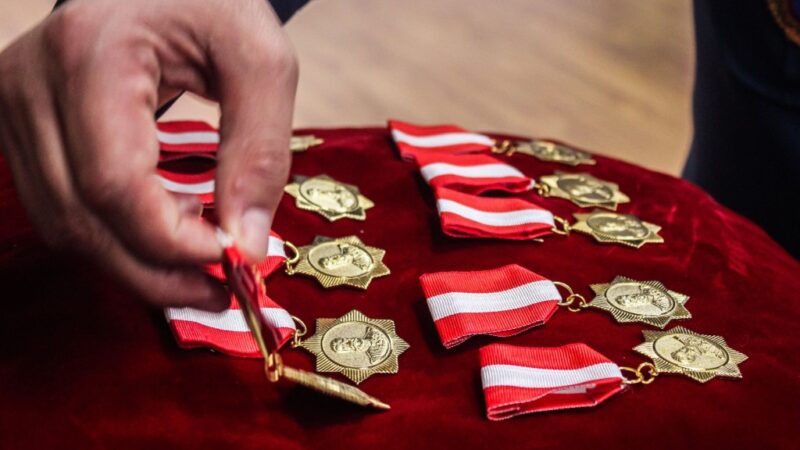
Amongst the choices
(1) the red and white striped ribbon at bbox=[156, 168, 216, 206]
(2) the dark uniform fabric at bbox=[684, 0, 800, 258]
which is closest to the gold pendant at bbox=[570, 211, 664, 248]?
(2) the dark uniform fabric at bbox=[684, 0, 800, 258]

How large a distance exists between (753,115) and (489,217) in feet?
1.43

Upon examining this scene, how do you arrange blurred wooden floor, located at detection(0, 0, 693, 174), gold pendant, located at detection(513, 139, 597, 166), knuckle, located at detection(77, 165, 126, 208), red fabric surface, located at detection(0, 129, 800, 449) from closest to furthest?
knuckle, located at detection(77, 165, 126, 208) < red fabric surface, located at detection(0, 129, 800, 449) < gold pendant, located at detection(513, 139, 597, 166) < blurred wooden floor, located at detection(0, 0, 693, 174)

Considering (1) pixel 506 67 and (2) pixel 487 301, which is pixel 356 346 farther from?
(1) pixel 506 67

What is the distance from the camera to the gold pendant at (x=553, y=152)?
1061 mm

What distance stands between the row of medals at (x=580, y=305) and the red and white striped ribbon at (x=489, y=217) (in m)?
0.05

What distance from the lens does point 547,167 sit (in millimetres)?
1038

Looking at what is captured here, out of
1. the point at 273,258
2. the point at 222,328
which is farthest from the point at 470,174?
the point at 222,328

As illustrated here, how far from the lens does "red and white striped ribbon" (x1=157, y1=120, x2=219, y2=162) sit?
0.92 m

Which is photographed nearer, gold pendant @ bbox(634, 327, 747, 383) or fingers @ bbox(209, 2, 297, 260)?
fingers @ bbox(209, 2, 297, 260)

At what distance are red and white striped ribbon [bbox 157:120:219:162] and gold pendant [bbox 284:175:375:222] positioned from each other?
10cm

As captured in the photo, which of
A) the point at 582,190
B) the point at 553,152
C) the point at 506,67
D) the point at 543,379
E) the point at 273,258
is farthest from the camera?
the point at 506,67

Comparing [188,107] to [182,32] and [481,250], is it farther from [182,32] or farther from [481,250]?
[182,32]

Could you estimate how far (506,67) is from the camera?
2.64 m

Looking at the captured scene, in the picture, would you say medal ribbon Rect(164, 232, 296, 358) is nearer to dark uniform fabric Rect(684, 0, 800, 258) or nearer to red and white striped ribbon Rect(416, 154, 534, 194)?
red and white striped ribbon Rect(416, 154, 534, 194)
